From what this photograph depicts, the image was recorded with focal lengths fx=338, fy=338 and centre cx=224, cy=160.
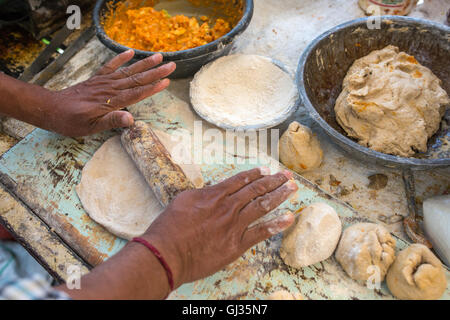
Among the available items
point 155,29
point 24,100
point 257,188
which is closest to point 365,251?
point 257,188

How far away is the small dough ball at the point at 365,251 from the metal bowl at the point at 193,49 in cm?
121

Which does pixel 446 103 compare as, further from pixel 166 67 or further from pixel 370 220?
pixel 166 67

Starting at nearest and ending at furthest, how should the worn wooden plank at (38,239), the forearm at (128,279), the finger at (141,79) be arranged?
1. the forearm at (128,279)
2. the worn wooden plank at (38,239)
3. the finger at (141,79)

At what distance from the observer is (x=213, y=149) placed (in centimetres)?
170

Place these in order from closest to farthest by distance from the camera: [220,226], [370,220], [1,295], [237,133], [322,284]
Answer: [1,295]
[220,226]
[322,284]
[370,220]
[237,133]

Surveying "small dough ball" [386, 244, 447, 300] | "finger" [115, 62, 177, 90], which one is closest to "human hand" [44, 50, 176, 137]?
"finger" [115, 62, 177, 90]

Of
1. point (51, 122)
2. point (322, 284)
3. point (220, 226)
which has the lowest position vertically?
point (322, 284)

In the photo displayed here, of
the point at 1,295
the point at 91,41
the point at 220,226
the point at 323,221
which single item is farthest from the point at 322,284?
the point at 91,41

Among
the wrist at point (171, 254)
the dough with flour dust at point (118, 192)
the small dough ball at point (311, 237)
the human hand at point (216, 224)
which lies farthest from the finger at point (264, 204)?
the dough with flour dust at point (118, 192)

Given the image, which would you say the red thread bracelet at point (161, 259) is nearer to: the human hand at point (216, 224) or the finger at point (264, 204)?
the human hand at point (216, 224)

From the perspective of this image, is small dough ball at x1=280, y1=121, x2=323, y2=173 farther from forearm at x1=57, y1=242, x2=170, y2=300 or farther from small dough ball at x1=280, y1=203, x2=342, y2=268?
forearm at x1=57, y1=242, x2=170, y2=300

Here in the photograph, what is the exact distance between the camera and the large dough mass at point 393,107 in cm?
157

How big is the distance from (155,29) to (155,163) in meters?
1.09

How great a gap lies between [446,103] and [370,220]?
0.74 meters
